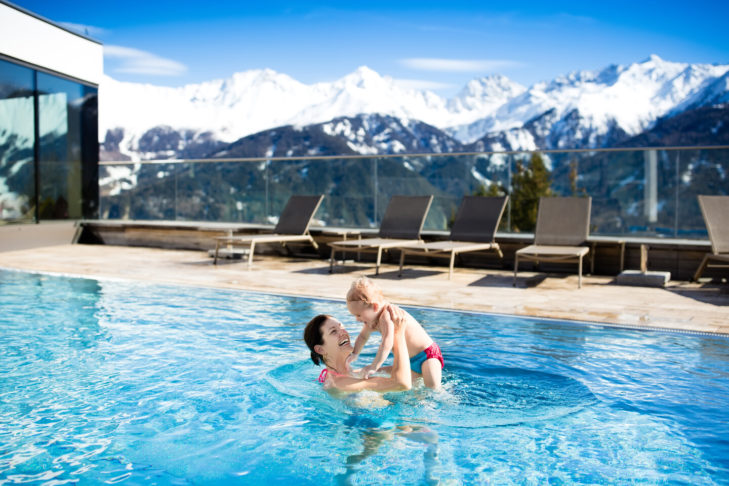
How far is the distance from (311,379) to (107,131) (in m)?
138

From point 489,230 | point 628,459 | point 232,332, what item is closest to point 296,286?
point 232,332

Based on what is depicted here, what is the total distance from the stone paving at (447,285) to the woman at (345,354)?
2.56 metres

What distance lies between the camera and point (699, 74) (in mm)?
169875

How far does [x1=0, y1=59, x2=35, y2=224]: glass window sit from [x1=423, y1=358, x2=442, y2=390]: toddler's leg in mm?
10298

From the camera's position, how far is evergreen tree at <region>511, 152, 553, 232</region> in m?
9.81

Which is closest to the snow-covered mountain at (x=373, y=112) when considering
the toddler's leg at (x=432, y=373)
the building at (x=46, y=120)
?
the building at (x=46, y=120)

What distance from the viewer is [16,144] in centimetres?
1209

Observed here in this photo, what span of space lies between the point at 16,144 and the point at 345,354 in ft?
34.3

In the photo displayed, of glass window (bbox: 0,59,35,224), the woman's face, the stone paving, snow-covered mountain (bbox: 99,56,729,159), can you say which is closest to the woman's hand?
the woman's face

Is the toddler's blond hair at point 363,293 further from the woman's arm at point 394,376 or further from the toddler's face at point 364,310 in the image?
the woman's arm at point 394,376

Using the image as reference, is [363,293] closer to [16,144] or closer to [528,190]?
[528,190]

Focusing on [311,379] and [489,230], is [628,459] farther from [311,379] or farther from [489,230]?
[489,230]

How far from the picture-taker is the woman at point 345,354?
3.75 m

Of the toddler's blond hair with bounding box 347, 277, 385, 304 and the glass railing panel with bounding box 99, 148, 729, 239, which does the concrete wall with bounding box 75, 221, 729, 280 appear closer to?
the glass railing panel with bounding box 99, 148, 729, 239
